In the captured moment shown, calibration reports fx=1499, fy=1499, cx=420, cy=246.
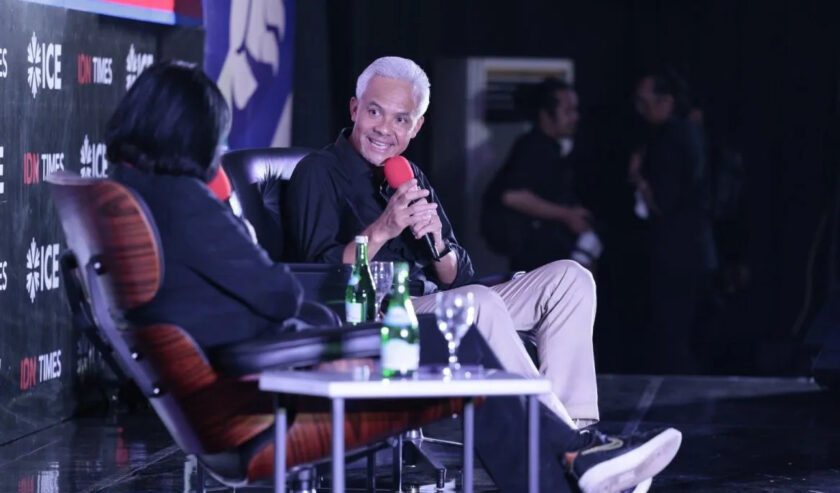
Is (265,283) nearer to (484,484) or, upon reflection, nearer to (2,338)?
(484,484)

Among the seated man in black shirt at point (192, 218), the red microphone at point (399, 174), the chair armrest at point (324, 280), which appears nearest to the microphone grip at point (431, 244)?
the red microphone at point (399, 174)

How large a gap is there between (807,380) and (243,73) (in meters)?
3.17

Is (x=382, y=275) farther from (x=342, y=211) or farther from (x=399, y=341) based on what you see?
(x=399, y=341)

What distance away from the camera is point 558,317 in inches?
167

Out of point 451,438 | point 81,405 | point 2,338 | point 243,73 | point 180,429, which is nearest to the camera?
point 180,429

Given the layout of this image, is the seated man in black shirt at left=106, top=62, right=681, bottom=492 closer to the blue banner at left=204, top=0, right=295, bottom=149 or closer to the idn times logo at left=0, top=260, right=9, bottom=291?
the idn times logo at left=0, top=260, right=9, bottom=291

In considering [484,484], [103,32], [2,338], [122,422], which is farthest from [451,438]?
[103,32]

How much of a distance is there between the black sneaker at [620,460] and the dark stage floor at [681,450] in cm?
91

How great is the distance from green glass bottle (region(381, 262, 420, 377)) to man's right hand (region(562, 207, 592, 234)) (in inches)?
181

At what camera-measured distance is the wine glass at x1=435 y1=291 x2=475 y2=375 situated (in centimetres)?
316

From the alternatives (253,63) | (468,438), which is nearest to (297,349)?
(468,438)

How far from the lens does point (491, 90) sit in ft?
25.5

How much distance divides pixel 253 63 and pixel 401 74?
260cm

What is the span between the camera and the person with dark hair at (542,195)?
25.3ft
